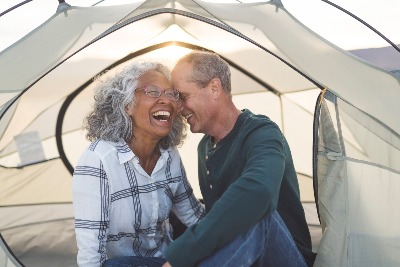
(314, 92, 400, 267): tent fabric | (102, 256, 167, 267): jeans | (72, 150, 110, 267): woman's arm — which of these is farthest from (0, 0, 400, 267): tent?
(102, 256, 167, 267): jeans

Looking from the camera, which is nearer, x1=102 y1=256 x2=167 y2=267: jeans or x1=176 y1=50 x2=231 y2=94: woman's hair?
x1=102 y1=256 x2=167 y2=267: jeans

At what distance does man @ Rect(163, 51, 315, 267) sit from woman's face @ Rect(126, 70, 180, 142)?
84mm

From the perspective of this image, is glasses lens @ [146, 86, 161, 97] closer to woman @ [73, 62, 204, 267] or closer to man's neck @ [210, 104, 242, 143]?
woman @ [73, 62, 204, 267]

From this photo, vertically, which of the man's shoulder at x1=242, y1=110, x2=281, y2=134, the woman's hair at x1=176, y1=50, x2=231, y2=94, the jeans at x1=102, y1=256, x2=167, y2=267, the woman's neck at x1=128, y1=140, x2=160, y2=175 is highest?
the woman's hair at x1=176, y1=50, x2=231, y2=94

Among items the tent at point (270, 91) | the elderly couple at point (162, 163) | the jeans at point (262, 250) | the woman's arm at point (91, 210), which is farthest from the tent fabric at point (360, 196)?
the woman's arm at point (91, 210)

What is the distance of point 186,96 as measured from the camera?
86.9 inches

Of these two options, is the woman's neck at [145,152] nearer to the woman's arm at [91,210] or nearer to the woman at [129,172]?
the woman at [129,172]

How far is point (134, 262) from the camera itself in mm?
2051

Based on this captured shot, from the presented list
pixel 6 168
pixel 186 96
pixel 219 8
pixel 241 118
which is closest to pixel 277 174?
pixel 241 118

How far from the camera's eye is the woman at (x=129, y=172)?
199cm

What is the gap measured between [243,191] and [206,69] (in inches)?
26.0

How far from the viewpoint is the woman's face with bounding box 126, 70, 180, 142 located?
2126 mm

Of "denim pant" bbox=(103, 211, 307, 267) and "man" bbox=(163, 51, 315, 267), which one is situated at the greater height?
"man" bbox=(163, 51, 315, 267)

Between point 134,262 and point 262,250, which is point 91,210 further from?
point 262,250
